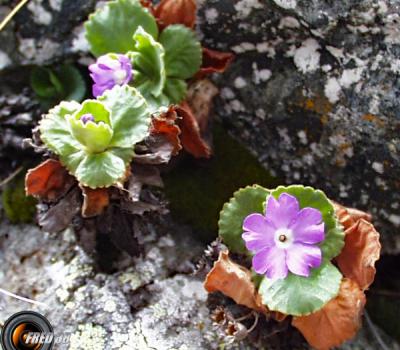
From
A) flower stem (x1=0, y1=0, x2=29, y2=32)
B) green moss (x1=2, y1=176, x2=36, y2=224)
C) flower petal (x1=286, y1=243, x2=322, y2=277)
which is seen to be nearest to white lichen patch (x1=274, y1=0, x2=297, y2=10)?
flower petal (x1=286, y1=243, x2=322, y2=277)

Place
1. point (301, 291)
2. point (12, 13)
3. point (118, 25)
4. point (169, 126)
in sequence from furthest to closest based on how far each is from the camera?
point (12, 13) → point (118, 25) → point (169, 126) → point (301, 291)

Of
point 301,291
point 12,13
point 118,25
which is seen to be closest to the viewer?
point 301,291

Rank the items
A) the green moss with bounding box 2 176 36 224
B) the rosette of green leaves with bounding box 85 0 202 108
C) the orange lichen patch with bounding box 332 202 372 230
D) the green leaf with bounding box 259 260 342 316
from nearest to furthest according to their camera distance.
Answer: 1. the green leaf with bounding box 259 260 342 316
2. the orange lichen patch with bounding box 332 202 372 230
3. the rosette of green leaves with bounding box 85 0 202 108
4. the green moss with bounding box 2 176 36 224

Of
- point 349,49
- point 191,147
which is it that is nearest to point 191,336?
point 191,147

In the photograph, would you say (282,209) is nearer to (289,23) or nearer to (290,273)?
(290,273)

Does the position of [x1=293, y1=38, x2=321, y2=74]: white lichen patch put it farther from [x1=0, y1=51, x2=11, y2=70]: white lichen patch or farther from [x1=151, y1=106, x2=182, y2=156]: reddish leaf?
[x1=0, y1=51, x2=11, y2=70]: white lichen patch

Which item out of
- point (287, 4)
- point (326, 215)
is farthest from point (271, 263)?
point (287, 4)
